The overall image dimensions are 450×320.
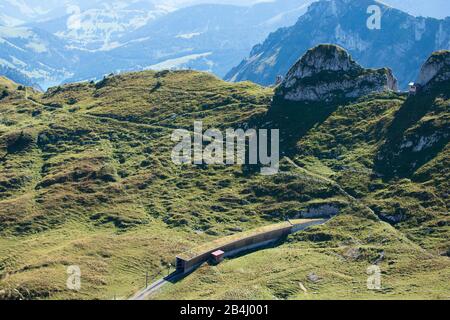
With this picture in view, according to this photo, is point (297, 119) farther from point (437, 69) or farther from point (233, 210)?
point (233, 210)

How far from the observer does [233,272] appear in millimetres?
121688

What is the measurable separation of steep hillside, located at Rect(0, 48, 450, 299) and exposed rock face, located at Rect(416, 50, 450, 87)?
764 cm

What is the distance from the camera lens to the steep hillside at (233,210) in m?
116

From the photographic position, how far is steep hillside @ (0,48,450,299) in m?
116

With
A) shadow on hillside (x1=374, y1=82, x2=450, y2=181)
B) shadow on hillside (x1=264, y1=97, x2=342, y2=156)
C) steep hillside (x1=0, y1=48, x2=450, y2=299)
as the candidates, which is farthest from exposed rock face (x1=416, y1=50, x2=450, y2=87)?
shadow on hillside (x1=264, y1=97, x2=342, y2=156)

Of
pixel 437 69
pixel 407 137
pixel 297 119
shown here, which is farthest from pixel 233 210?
pixel 437 69

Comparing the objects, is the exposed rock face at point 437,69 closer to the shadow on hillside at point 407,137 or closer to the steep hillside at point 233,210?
the shadow on hillside at point 407,137

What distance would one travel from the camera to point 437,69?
18112 centimetres

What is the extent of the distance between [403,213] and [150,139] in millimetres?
92893

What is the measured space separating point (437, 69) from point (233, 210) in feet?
267

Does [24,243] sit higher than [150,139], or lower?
lower

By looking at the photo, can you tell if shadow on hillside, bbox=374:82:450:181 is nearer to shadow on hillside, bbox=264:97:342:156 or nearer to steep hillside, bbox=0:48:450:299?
steep hillside, bbox=0:48:450:299
